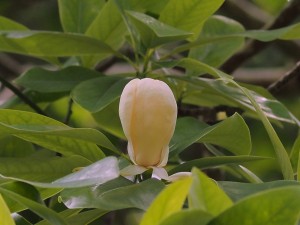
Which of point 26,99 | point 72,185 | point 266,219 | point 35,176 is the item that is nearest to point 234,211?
point 266,219

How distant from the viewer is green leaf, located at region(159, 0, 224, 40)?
109cm

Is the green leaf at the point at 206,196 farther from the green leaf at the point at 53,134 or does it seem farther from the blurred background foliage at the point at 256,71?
the blurred background foliage at the point at 256,71

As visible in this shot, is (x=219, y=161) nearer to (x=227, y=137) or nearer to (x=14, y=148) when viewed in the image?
(x=227, y=137)

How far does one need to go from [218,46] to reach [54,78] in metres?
0.31

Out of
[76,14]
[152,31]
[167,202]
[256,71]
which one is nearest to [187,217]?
[167,202]

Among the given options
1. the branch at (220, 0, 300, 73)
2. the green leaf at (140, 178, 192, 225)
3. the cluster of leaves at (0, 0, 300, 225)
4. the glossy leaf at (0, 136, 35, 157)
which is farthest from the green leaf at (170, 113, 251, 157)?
the branch at (220, 0, 300, 73)

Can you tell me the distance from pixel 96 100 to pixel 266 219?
0.47 meters

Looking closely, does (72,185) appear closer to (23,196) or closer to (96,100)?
(23,196)

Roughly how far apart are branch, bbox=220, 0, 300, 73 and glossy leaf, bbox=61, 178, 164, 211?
3.01 ft


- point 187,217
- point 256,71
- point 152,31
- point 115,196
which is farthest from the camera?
point 256,71

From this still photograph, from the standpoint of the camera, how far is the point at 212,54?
4.41ft

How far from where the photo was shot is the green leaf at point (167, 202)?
601mm

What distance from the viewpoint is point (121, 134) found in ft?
3.80

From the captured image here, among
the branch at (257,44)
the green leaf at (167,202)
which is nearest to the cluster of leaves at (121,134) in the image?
the green leaf at (167,202)
